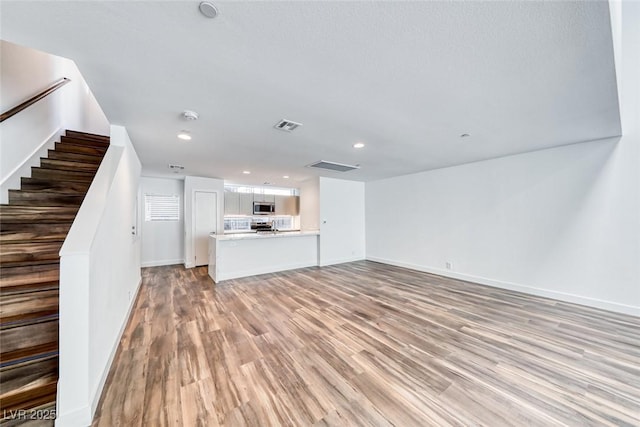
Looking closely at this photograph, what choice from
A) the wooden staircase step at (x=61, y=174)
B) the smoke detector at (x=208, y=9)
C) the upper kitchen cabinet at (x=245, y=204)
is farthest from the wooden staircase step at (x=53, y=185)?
the upper kitchen cabinet at (x=245, y=204)

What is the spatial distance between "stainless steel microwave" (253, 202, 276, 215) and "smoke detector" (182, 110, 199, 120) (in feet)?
15.4

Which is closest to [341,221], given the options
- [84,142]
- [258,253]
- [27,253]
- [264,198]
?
[258,253]

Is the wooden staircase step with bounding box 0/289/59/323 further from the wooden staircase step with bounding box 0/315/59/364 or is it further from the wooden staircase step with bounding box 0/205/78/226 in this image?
the wooden staircase step with bounding box 0/205/78/226

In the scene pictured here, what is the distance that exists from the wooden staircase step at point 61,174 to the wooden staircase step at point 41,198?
0.33m

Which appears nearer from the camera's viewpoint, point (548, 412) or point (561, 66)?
point (548, 412)

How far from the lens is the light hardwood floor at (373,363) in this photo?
1.53m

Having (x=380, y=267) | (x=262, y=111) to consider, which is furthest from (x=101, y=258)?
(x=380, y=267)

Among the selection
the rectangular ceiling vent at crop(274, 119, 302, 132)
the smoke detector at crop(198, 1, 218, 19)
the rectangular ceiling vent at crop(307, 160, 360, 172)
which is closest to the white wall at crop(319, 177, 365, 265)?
the rectangular ceiling vent at crop(307, 160, 360, 172)

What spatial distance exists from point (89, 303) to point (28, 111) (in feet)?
9.37

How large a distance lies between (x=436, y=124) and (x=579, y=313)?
328 cm

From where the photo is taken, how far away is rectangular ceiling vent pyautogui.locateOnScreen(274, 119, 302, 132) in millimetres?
2604

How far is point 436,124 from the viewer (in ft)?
8.88

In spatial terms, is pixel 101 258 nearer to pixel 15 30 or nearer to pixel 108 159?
pixel 108 159

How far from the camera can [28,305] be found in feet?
5.68
